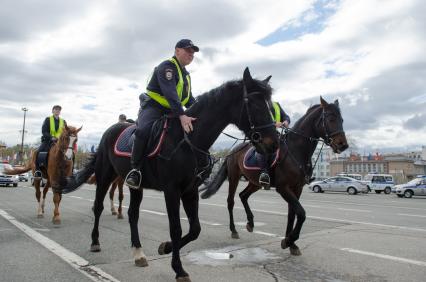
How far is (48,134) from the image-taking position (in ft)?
35.0

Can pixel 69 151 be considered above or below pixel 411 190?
above

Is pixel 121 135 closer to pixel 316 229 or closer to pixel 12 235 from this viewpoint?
pixel 12 235

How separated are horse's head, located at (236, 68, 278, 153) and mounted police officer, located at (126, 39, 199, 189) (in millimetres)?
874

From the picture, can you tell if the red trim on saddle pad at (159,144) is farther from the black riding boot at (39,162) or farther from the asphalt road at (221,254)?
the black riding boot at (39,162)

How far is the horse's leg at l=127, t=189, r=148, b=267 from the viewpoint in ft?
17.2

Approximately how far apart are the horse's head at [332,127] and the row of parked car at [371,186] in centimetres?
2657

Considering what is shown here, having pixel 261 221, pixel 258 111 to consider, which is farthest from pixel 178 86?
pixel 261 221

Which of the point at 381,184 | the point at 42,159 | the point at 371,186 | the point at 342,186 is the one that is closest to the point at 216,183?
the point at 42,159

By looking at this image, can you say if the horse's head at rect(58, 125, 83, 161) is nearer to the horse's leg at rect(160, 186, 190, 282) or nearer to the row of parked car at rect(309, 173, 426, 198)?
the horse's leg at rect(160, 186, 190, 282)

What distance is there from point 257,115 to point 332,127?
2.99 meters

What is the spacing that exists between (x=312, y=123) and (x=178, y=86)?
318 centimetres

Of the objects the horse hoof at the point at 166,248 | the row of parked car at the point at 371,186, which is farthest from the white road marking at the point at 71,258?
the row of parked car at the point at 371,186

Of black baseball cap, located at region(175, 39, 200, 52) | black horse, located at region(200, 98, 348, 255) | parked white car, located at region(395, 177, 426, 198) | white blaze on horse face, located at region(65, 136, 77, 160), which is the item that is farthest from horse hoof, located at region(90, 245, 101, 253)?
parked white car, located at region(395, 177, 426, 198)

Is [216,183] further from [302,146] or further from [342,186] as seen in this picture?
[342,186]
